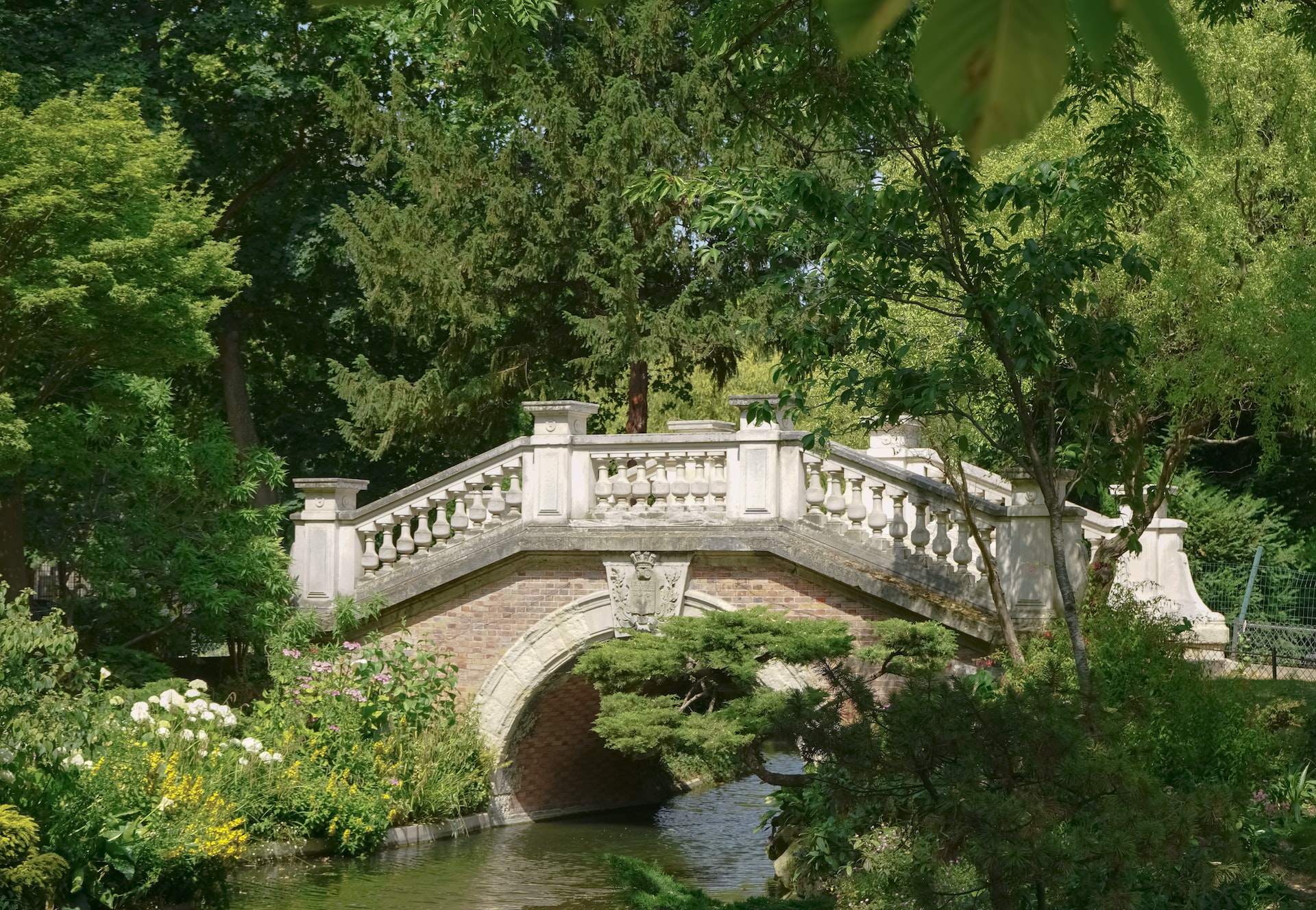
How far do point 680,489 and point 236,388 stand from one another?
33.7 ft

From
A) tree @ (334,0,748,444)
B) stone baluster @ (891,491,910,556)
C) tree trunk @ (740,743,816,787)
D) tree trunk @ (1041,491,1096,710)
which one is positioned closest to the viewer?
tree trunk @ (740,743,816,787)

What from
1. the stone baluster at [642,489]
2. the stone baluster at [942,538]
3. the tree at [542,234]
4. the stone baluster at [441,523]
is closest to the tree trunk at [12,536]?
the stone baluster at [441,523]

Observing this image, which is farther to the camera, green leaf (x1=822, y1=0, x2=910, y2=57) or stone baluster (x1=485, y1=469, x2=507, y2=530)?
stone baluster (x1=485, y1=469, x2=507, y2=530)

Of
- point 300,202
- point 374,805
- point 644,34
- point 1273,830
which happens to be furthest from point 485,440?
point 1273,830

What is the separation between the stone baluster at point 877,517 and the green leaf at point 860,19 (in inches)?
504

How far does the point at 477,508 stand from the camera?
14.8 meters

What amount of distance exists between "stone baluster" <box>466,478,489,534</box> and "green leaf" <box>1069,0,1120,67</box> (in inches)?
561

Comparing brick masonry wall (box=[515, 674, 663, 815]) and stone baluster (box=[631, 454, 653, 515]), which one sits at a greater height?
stone baluster (box=[631, 454, 653, 515])

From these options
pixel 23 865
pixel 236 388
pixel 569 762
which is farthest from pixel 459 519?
pixel 236 388

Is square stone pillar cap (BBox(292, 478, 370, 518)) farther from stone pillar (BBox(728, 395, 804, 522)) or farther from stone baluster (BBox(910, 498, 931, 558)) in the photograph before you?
stone baluster (BBox(910, 498, 931, 558))

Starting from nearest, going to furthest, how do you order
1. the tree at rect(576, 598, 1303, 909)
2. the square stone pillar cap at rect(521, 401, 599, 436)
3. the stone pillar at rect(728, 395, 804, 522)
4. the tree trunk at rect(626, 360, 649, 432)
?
the tree at rect(576, 598, 1303, 909) < the stone pillar at rect(728, 395, 804, 522) < the square stone pillar cap at rect(521, 401, 599, 436) < the tree trunk at rect(626, 360, 649, 432)

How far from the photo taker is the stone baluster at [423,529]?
1493 centimetres

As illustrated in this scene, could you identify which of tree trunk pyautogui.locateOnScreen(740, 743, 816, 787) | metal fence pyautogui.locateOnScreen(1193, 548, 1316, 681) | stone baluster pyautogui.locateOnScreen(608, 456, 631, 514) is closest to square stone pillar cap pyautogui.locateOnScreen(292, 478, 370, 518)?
stone baluster pyautogui.locateOnScreen(608, 456, 631, 514)

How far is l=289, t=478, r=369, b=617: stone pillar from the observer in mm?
15055
